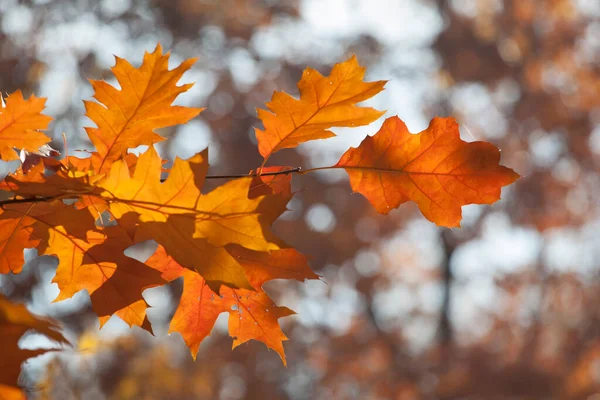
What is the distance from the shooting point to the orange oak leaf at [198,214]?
438 mm

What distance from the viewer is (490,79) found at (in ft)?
20.0

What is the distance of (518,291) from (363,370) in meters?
1.75

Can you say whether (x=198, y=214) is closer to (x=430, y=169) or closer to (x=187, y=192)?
(x=187, y=192)

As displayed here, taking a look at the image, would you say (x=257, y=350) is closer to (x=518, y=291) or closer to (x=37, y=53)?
(x=518, y=291)

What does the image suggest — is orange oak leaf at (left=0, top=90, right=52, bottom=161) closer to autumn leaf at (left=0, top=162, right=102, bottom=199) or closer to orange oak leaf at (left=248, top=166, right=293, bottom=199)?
autumn leaf at (left=0, top=162, right=102, bottom=199)

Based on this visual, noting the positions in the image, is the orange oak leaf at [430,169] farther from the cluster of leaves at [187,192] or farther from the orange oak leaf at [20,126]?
the orange oak leaf at [20,126]

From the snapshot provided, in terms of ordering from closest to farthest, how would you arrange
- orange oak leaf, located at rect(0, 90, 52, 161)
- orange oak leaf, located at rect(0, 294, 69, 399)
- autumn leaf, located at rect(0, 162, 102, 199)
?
orange oak leaf, located at rect(0, 294, 69, 399) → autumn leaf, located at rect(0, 162, 102, 199) → orange oak leaf, located at rect(0, 90, 52, 161)

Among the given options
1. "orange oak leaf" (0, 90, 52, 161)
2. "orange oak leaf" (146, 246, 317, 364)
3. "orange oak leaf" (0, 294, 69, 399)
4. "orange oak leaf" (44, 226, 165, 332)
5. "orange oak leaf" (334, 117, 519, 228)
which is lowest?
"orange oak leaf" (146, 246, 317, 364)

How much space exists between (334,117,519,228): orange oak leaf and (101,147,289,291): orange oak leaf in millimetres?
145

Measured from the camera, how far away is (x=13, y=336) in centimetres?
31

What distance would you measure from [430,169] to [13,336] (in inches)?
15.0

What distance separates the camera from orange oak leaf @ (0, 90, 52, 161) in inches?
21.3

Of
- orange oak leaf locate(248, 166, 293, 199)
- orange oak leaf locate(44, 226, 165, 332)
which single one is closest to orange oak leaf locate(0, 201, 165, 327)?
orange oak leaf locate(44, 226, 165, 332)

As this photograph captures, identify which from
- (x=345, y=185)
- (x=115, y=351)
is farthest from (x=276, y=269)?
(x=345, y=185)
